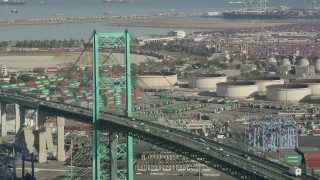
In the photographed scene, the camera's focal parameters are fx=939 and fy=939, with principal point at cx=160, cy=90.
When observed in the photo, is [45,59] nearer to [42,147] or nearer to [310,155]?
[42,147]

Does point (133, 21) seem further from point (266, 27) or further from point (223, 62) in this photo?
point (223, 62)

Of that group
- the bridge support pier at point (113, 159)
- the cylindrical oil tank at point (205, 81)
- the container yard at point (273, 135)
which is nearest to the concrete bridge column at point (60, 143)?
the container yard at point (273, 135)

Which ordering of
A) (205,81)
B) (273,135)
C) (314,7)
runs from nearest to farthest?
(273,135) → (205,81) → (314,7)

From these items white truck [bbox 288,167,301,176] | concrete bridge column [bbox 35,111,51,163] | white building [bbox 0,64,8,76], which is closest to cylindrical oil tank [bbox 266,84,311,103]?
white building [bbox 0,64,8,76]

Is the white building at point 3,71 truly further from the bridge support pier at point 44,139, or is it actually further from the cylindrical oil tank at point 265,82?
the bridge support pier at point 44,139

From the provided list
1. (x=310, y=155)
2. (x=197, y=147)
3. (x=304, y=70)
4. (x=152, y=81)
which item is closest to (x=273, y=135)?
(x=310, y=155)
